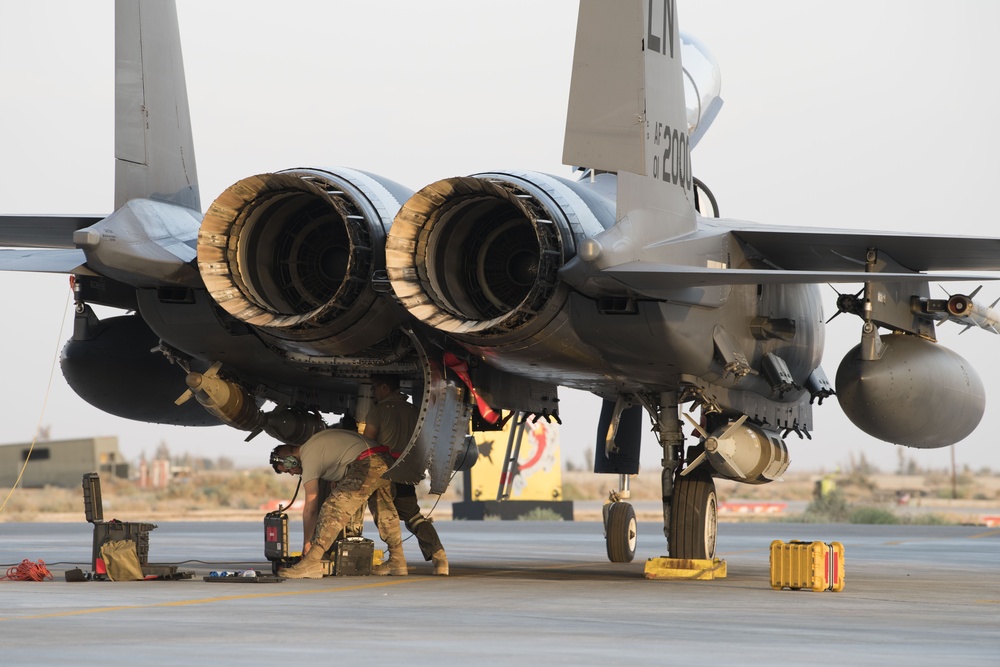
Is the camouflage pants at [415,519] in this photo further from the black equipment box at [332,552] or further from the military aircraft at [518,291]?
the military aircraft at [518,291]

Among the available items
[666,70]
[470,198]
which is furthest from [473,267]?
[666,70]

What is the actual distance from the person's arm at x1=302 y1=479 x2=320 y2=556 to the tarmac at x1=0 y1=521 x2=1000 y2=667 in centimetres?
80

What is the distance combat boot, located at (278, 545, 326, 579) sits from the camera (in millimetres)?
11828

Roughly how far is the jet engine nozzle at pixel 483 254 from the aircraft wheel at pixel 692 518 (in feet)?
8.96

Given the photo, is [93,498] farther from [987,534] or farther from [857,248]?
[987,534]

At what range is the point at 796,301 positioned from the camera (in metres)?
13.6

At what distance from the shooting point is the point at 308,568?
39.0 ft

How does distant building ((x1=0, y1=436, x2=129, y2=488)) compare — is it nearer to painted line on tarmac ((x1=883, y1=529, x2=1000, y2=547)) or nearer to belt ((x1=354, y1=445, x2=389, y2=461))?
painted line on tarmac ((x1=883, y1=529, x2=1000, y2=547))

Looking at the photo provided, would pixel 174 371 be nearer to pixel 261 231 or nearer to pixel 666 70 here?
pixel 261 231

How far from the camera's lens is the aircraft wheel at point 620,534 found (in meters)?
15.9

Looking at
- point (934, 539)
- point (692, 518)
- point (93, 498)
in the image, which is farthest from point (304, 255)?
point (934, 539)

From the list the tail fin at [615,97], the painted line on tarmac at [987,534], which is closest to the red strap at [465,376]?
the tail fin at [615,97]

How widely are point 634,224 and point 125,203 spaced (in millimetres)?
4306

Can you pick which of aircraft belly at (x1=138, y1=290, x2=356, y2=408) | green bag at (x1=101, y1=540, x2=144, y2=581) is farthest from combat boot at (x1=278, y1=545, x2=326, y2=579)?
aircraft belly at (x1=138, y1=290, x2=356, y2=408)
